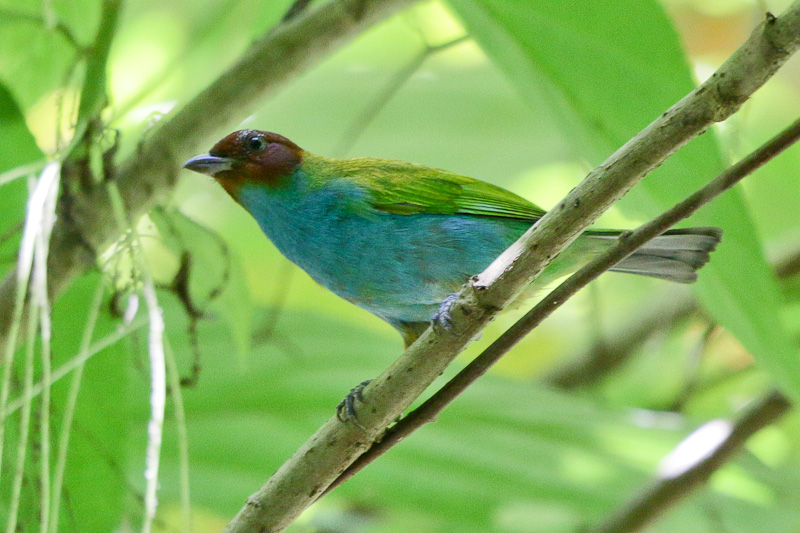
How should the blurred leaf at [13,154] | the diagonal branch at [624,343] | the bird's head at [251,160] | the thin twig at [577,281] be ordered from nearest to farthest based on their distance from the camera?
the thin twig at [577,281] < the blurred leaf at [13,154] < the bird's head at [251,160] < the diagonal branch at [624,343]

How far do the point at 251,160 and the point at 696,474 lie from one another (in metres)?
1.62

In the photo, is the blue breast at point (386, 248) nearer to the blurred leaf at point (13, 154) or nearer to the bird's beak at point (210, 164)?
the bird's beak at point (210, 164)

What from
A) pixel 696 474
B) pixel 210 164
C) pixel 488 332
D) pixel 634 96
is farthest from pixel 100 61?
pixel 488 332

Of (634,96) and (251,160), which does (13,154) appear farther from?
(634,96)

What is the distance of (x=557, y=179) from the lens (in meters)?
3.81

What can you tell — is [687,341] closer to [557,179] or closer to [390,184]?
[557,179]

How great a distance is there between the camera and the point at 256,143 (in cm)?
251

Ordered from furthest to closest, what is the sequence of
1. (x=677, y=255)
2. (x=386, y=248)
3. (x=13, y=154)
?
(x=386, y=248) < (x=677, y=255) < (x=13, y=154)

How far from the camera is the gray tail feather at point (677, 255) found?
1816 millimetres

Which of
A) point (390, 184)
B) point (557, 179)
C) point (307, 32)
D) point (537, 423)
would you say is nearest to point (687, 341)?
point (557, 179)

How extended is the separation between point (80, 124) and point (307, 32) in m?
0.49

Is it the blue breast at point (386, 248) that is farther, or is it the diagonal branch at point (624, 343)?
the diagonal branch at point (624, 343)

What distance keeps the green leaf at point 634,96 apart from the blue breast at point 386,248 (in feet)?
1.84

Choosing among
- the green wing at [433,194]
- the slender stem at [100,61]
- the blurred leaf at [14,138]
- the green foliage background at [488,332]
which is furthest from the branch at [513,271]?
the green wing at [433,194]
